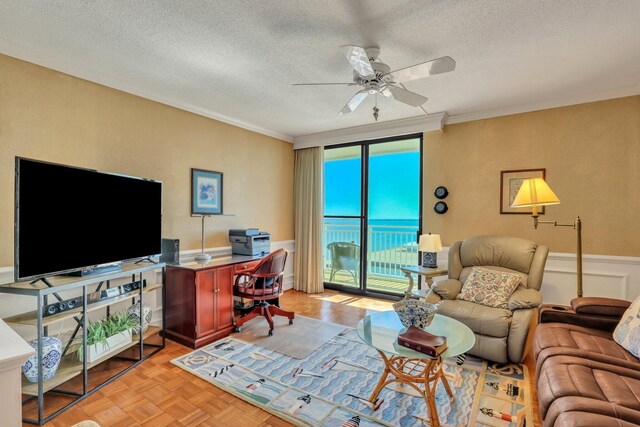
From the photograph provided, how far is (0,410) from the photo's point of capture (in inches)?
36.5

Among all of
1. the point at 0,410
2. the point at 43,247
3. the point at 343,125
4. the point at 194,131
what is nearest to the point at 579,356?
the point at 0,410

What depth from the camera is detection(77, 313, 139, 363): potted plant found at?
2.27 m

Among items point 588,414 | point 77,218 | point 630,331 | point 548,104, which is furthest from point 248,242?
point 548,104

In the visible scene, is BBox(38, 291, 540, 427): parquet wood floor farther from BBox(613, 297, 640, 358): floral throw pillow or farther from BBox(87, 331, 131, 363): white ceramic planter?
BBox(613, 297, 640, 358): floral throw pillow

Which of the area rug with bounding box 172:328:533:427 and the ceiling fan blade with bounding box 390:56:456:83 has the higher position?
the ceiling fan blade with bounding box 390:56:456:83

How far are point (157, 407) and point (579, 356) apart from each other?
8.51 feet

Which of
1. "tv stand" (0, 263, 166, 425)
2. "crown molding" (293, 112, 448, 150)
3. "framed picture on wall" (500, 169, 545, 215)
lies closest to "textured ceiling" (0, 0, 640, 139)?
"crown molding" (293, 112, 448, 150)

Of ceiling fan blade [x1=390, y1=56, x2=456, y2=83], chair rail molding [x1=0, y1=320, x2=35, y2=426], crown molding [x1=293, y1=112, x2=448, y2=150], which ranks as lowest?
chair rail molding [x1=0, y1=320, x2=35, y2=426]

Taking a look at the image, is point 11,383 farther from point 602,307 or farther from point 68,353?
point 602,307

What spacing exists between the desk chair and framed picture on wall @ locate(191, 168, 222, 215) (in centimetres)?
95

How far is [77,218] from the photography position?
7.05ft

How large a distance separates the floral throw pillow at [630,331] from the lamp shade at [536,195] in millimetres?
879

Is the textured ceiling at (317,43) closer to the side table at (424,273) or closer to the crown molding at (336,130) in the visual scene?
the crown molding at (336,130)

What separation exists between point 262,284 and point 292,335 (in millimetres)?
611
